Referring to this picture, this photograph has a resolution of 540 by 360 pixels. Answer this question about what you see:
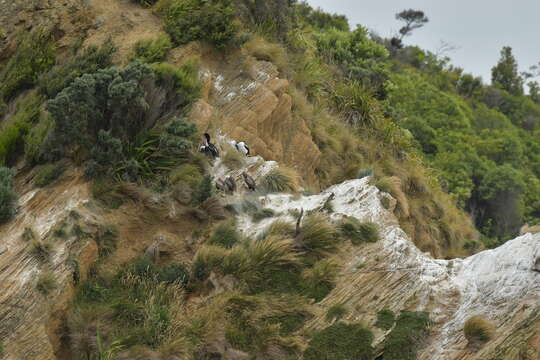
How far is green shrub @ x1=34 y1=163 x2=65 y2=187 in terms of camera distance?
10398 millimetres

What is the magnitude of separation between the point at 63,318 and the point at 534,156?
29178mm

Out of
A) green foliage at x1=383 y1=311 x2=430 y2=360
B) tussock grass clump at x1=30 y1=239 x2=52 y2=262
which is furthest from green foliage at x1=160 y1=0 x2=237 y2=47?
green foliage at x1=383 y1=311 x2=430 y2=360

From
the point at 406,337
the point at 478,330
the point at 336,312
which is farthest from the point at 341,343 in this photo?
the point at 478,330

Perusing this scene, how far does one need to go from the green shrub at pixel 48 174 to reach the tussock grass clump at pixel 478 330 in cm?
657

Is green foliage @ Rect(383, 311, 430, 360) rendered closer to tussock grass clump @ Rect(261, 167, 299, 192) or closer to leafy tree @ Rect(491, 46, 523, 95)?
tussock grass clump @ Rect(261, 167, 299, 192)

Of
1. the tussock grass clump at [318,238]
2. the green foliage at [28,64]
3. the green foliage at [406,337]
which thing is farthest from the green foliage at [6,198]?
the green foliage at [406,337]

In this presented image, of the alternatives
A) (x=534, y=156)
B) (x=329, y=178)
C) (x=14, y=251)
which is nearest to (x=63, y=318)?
(x=14, y=251)

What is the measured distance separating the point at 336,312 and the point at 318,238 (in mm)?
1349

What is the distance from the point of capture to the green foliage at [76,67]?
12043 mm

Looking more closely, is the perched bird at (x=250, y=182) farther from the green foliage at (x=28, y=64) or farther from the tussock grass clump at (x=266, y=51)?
the green foliage at (x=28, y=64)

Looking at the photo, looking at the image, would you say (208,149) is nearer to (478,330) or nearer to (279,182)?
(279,182)

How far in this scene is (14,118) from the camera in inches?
480

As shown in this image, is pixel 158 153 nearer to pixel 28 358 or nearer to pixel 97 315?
pixel 97 315

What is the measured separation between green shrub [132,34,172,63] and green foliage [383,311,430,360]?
22.9 feet
